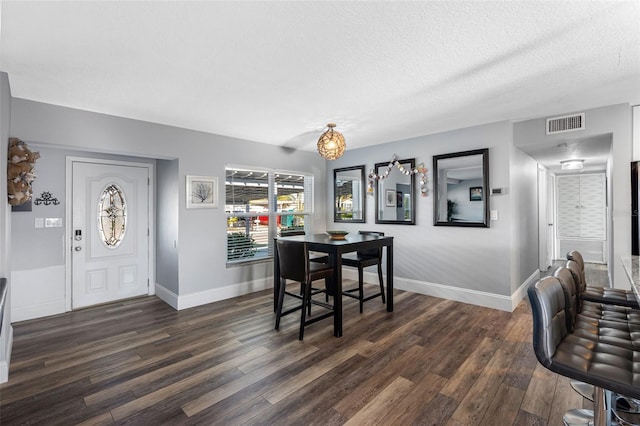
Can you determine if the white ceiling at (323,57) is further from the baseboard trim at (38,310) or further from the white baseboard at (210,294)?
the baseboard trim at (38,310)

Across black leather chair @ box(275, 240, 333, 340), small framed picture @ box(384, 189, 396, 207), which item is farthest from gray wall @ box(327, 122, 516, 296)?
black leather chair @ box(275, 240, 333, 340)

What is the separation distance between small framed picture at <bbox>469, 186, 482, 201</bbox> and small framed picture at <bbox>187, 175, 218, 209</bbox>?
11.8ft

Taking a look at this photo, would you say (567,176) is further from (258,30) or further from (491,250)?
(258,30)

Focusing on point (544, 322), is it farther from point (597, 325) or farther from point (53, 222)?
point (53, 222)

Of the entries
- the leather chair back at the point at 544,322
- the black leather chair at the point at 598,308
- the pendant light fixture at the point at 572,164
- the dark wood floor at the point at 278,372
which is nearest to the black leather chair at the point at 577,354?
the leather chair back at the point at 544,322

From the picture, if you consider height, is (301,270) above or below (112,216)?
below

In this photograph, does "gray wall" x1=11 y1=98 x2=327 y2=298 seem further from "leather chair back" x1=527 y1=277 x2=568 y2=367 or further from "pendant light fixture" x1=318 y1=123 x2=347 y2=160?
"leather chair back" x1=527 y1=277 x2=568 y2=367

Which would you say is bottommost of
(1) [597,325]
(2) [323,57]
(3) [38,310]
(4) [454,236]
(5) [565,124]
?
(3) [38,310]

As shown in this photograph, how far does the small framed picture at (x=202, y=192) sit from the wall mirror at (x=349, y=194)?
7.58ft

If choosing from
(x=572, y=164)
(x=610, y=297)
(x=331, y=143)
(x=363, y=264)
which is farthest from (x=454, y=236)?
(x=572, y=164)

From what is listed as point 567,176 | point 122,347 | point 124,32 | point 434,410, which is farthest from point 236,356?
point 567,176

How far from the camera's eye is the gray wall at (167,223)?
4.03m

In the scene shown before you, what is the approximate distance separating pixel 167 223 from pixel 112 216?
2.58 ft

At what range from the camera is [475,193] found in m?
4.05
